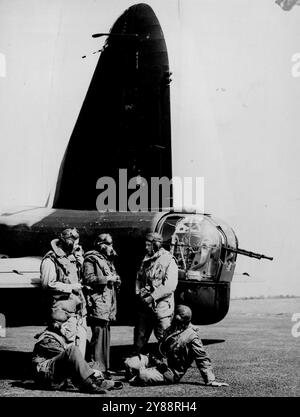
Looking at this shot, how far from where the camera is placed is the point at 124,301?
8.06 meters

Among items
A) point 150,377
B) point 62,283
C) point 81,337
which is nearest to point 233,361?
point 150,377

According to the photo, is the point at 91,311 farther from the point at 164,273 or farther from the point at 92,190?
the point at 92,190

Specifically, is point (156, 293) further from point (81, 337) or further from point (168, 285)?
point (81, 337)

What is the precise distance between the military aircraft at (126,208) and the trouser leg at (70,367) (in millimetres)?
1613

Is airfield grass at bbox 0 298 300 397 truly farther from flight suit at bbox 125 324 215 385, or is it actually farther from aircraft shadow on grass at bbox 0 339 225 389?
flight suit at bbox 125 324 215 385

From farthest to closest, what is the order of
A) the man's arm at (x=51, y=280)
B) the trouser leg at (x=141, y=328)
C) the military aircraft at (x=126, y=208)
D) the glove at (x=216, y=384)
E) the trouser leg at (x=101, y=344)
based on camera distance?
the military aircraft at (x=126, y=208) < the trouser leg at (x=141, y=328) < the trouser leg at (x=101, y=344) < the man's arm at (x=51, y=280) < the glove at (x=216, y=384)

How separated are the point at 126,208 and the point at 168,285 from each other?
6.18 feet

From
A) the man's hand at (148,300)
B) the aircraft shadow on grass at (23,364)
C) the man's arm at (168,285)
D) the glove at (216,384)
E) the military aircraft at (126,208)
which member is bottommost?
the aircraft shadow on grass at (23,364)

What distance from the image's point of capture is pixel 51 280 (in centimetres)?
674

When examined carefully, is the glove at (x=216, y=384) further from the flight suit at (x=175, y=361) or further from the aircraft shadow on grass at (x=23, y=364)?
the aircraft shadow on grass at (x=23, y=364)

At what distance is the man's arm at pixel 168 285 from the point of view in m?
7.16

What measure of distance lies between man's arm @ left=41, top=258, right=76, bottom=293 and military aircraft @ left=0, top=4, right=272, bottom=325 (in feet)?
3.09

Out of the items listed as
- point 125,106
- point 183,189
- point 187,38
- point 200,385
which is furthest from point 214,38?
point 200,385

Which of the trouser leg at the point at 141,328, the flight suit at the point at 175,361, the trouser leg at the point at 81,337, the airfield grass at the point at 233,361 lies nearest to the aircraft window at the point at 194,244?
the trouser leg at the point at 141,328
